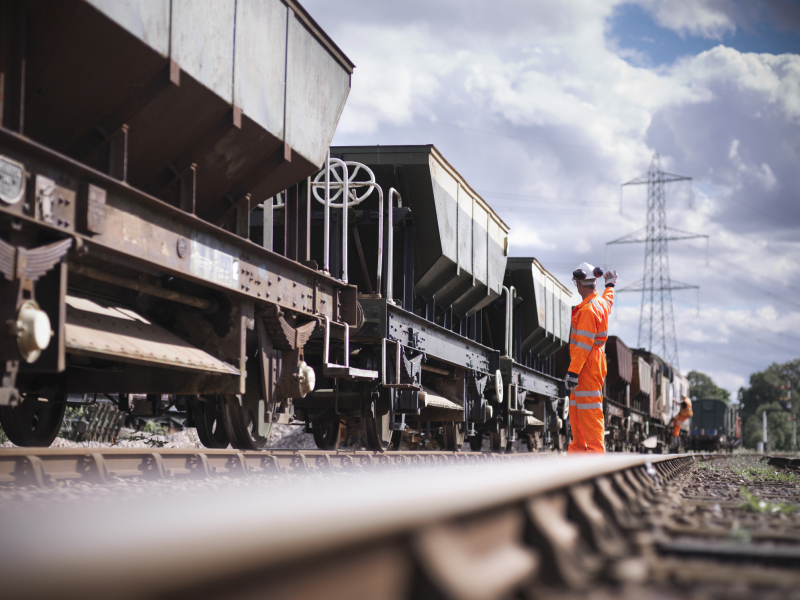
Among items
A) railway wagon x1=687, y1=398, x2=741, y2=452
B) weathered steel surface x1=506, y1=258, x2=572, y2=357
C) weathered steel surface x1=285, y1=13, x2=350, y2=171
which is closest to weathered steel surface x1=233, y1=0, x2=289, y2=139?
weathered steel surface x1=285, y1=13, x2=350, y2=171

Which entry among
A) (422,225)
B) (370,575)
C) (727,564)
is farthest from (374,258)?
(370,575)

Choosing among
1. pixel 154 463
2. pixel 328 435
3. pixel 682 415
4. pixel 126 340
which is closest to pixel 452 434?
pixel 328 435

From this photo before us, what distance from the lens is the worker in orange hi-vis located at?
7.03 meters

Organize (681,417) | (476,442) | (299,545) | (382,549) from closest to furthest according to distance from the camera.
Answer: (299,545) < (382,549) < (476,442) < (681,417)

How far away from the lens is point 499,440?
521 inches

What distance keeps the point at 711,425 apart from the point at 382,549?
1793 inches

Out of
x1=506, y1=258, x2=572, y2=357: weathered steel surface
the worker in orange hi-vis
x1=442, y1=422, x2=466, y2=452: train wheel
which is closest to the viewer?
the worker in orange hi-vis

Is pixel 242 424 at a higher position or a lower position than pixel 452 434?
higher

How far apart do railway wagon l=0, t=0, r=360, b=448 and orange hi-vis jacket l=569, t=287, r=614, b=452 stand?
2245mm

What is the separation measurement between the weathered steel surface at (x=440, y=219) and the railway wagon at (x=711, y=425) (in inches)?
1277

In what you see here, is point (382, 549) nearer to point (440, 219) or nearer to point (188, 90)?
point (188, 90)

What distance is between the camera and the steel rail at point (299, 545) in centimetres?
79

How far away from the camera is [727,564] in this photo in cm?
202

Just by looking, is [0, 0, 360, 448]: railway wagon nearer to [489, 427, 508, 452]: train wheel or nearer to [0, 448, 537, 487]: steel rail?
[0, 448, 537, 487]: steel rail
